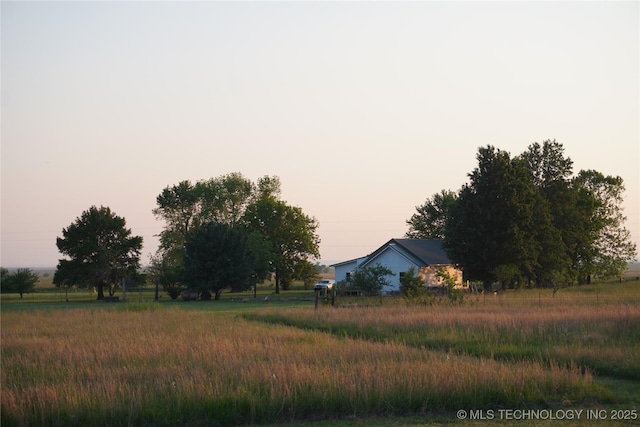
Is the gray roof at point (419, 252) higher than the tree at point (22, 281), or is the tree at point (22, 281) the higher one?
the gray roof at point (419, 252)

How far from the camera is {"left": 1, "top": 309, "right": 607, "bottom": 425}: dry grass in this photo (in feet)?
38.8

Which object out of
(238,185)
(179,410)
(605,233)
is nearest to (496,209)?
(605,233)

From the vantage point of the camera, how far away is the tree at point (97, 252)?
6912cm

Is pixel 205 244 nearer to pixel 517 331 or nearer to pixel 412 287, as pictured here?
pixel 412 287

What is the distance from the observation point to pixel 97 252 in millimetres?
69875

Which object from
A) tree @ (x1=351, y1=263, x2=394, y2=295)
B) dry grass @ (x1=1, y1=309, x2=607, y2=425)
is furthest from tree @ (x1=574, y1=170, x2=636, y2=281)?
dry grass @ (x1=1, y1=309, x2=607, y2=425)

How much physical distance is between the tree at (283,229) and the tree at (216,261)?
83.5 feet

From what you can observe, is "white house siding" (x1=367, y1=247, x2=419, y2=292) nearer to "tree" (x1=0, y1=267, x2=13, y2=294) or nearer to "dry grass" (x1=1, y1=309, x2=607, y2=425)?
"dry grass" (x1=1, y1=309, x2=607, y2=425)

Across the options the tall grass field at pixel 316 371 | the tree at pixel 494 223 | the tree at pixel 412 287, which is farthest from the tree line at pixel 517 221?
the tall grass field at pixel 316 371

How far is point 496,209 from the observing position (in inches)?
2067

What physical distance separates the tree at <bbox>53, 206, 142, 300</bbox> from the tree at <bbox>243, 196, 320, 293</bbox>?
2187 centimetres

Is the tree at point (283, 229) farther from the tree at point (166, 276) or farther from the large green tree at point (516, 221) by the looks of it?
the large green tree at point (516, 221)

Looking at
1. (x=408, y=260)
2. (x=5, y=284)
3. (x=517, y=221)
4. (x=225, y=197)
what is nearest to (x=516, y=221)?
(x=517, y=221)

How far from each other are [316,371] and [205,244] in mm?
49801
